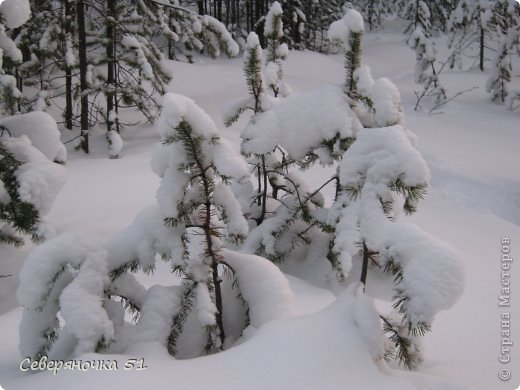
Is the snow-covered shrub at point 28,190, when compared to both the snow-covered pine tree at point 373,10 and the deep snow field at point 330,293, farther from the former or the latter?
the snow-covered pine tree at point 373,10

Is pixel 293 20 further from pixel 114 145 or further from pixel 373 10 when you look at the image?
pixel 114 145

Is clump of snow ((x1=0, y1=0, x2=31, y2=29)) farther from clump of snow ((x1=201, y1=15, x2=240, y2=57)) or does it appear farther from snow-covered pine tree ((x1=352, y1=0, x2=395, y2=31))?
snow-covered pine tree ((x1=352, y1=0, x2=395, y2=31))

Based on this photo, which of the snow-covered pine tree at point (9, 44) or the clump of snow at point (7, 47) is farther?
the clump of snow at point (7, 47)

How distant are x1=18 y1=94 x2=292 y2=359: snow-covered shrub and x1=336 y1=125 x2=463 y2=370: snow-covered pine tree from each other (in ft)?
1.70

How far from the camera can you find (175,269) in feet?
7.73

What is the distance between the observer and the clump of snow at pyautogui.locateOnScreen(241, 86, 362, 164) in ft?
11.2

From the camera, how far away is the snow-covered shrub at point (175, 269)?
217cm

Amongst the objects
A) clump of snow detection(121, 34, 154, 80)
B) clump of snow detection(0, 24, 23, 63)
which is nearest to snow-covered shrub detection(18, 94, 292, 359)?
clump of snow detection(0, 24, 23, 63)

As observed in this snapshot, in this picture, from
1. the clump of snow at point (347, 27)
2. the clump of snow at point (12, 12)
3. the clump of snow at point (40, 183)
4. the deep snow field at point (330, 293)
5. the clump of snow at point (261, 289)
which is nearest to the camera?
the deep snow field at point (330, 293)

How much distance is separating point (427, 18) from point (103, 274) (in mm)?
23476

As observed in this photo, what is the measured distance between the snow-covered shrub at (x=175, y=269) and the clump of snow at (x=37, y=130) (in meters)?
2.06

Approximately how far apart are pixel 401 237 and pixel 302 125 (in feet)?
5.62

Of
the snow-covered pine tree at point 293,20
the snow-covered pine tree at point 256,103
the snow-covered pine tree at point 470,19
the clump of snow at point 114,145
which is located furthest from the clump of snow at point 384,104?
the snow-covered pine tree at point 293,20

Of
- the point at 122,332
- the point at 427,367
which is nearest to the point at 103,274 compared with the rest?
the point at 122,332
